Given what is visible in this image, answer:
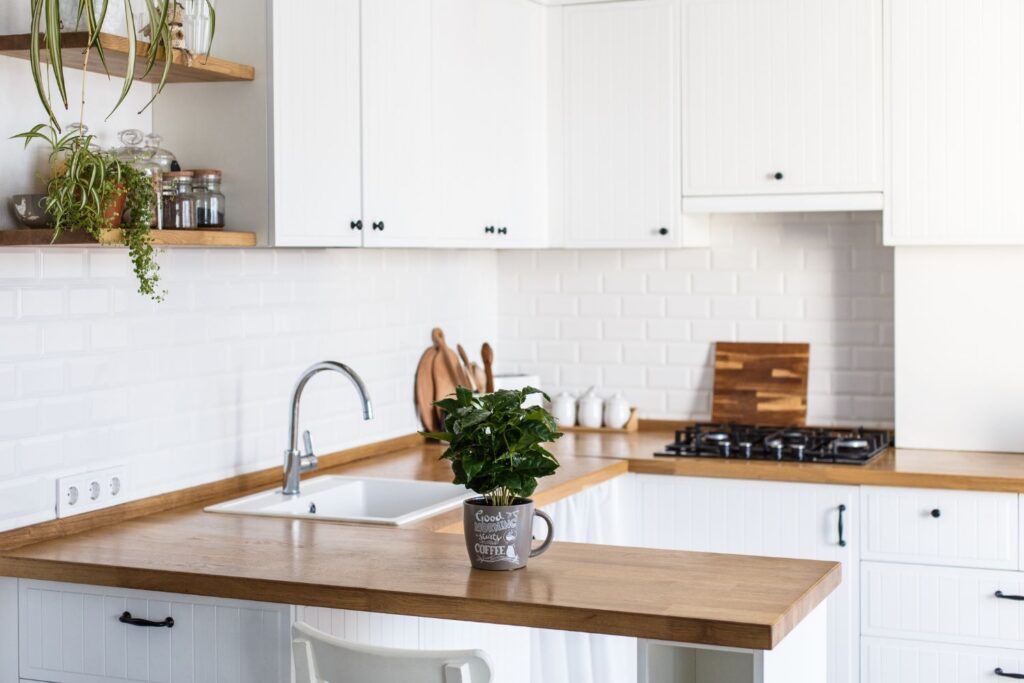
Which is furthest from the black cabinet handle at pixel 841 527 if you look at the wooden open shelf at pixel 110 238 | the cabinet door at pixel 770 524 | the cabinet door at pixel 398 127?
the wooden open shelf at pixel 110 238

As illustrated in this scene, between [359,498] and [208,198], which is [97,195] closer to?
[208,198]

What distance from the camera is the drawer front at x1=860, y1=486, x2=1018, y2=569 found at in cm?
373

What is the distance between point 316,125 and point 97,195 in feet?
2.52

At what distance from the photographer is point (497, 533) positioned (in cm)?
244

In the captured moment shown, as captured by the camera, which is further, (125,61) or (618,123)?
(618,123)

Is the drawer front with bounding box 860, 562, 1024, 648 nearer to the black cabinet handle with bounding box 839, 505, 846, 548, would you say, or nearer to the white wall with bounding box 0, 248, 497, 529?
the black cabinet handle with bounding box 839, 505, 846, 548

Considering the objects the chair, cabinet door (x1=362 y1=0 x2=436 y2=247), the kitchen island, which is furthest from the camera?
cabinet door (x1=362 y1=0 x2=436 y2=247)

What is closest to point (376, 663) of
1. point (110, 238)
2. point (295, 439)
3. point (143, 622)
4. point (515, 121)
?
point (143, 622)

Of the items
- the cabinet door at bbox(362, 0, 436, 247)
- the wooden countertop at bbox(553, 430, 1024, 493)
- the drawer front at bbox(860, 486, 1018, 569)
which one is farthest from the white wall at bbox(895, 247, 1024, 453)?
the cabinet door at bbox(362, 0, 436, 247)

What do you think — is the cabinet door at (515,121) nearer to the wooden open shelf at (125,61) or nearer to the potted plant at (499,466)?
the wooden open shelf at (125,61)

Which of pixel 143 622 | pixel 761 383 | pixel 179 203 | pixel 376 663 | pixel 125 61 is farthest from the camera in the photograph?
pixel 761 383

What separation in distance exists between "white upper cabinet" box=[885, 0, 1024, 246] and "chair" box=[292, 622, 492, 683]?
8.56 feet

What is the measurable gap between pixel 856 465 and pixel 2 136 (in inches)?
102

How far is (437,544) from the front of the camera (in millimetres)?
2770
